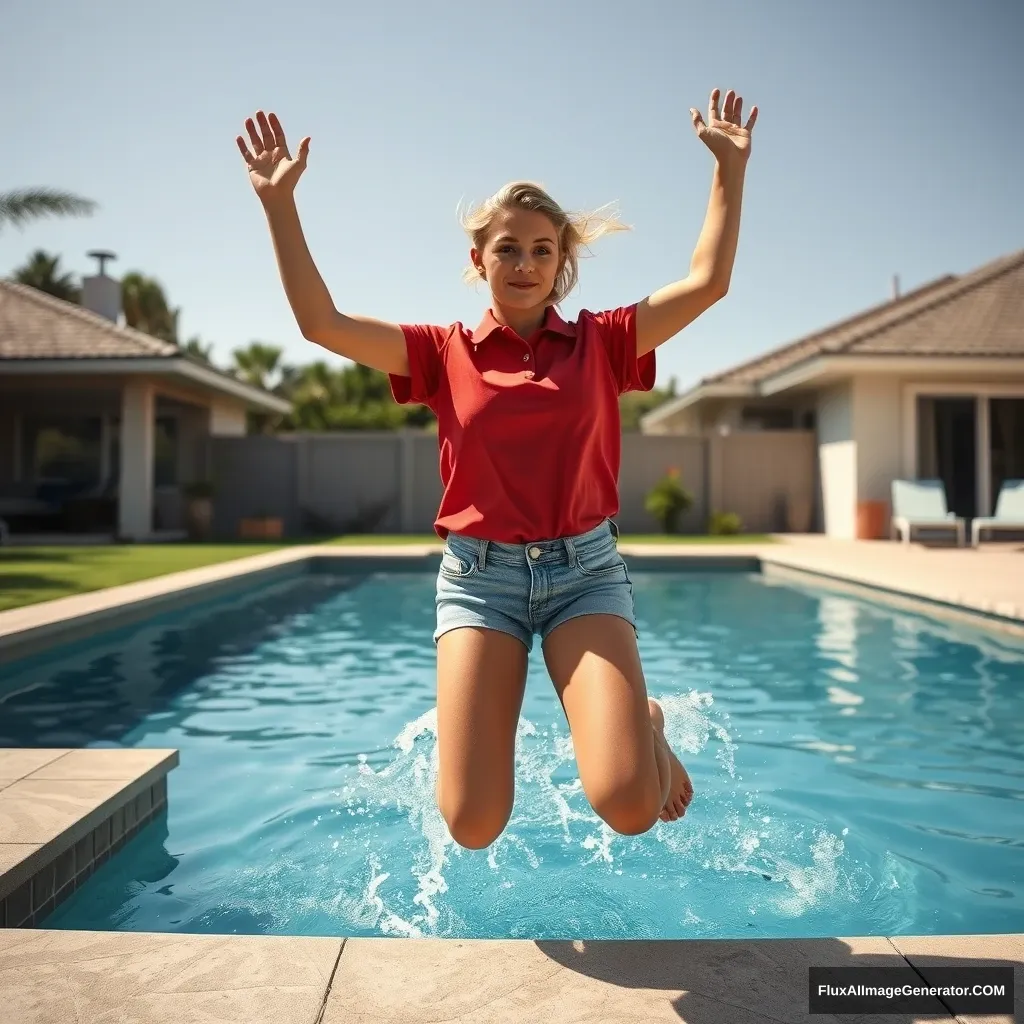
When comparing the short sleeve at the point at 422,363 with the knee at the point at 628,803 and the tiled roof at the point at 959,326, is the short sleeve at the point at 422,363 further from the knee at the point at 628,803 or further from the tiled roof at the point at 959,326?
the tiled roof at the point at 959,326

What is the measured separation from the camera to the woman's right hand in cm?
237

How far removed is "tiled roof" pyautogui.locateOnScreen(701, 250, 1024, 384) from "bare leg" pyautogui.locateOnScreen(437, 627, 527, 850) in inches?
585

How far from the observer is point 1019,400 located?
1677 centimetres

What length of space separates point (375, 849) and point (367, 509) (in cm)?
1588

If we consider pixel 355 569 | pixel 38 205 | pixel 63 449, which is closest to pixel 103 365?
pixel 38 205

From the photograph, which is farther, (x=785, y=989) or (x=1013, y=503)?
(x=1013, y=503)

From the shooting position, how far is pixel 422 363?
8.09ft

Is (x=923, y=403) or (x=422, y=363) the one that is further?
(x=923, y=403)

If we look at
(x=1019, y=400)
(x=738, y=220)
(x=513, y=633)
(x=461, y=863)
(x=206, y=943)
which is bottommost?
(x=461, y=863)

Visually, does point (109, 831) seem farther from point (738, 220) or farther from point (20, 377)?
point (20, 377)

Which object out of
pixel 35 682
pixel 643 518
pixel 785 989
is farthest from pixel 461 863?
pixel 643 518

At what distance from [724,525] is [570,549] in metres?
16.1

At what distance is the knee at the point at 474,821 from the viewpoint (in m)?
2.23

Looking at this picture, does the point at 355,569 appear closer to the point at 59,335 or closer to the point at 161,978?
the point at 59,335
